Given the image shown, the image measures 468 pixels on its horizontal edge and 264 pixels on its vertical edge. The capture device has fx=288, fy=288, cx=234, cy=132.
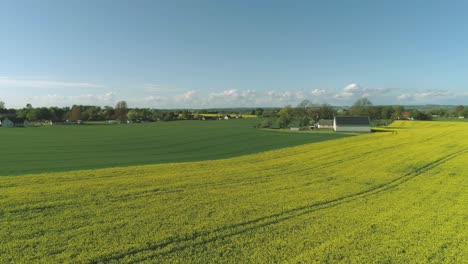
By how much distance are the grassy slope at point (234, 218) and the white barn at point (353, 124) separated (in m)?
64.5

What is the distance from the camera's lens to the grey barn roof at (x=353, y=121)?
8122 cm

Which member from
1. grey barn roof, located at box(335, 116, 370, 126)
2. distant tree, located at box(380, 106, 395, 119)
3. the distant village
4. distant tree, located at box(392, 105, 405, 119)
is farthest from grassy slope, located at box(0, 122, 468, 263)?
distant tree, located at box(392, 105, 405, 119)

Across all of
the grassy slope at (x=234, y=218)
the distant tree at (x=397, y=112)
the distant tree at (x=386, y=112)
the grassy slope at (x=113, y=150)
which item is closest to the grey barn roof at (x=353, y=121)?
the grassy slope at (x=113, y=150)

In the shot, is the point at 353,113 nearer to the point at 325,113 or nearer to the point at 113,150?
the point at 325,113

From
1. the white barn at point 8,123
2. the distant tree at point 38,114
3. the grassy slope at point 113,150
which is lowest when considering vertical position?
the grassy slope at point 113,150

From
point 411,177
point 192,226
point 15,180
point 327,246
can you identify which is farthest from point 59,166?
point 411,177

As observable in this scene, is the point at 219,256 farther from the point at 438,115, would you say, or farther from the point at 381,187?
the point at 438,115

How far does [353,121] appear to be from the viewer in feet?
273

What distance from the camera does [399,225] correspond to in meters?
10.5

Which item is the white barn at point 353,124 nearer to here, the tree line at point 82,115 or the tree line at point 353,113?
the tree line at point 353,113

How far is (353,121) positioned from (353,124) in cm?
120

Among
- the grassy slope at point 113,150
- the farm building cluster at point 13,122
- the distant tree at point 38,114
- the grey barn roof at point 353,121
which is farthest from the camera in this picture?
the distant tree at point 38,114

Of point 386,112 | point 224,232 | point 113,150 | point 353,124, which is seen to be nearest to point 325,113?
point 386,112

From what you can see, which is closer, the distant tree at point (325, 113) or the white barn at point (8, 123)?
the distant tree at point (325, 113)
